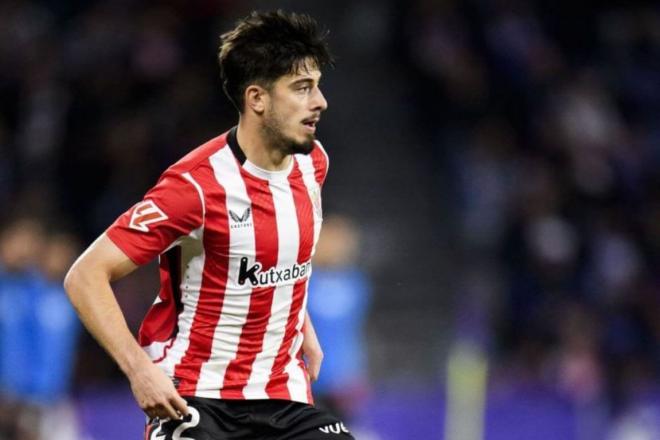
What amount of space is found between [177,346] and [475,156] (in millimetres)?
8659

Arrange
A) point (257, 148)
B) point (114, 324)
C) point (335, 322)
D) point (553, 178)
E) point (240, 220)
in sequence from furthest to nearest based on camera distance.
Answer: point (553, 178) < point (335, 322) < point (257, 148) < point (240, 220) < point (114, 324)

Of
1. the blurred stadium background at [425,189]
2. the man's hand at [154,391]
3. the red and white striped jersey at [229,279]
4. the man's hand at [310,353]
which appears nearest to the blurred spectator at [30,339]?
the blurred stadium background at [425,189]

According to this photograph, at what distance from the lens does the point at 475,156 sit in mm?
13297

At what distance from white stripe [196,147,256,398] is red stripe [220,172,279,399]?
0.02 meters

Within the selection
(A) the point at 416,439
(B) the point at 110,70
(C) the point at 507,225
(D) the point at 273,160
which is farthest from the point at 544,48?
(D) the point at 273,160

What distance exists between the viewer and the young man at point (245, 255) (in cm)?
479

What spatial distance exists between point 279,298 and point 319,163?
0.58m

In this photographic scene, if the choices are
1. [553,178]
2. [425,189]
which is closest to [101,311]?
[553,178]

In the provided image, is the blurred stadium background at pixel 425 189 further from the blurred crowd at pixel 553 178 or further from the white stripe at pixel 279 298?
the white stripe at pixel 279 298

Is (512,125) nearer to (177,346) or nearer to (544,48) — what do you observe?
(544,48)

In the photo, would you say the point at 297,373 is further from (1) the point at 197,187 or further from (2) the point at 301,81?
(2) the point at 301,81

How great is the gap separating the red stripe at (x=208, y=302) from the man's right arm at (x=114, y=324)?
0.29 metres

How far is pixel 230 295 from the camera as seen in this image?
4.86 m

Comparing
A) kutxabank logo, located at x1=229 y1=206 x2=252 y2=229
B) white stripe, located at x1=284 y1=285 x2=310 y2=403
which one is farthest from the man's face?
white stripe, located at x1=284 y1=285 x2=310 y2=403
